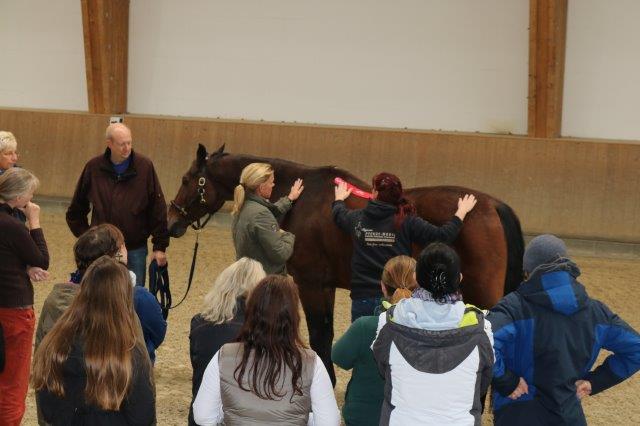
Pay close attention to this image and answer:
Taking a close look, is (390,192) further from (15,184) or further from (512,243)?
(15,184)

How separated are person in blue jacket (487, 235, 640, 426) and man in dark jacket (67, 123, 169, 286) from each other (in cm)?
322

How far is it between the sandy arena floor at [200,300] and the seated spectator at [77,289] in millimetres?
1803

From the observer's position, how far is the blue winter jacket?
3832 millimetres

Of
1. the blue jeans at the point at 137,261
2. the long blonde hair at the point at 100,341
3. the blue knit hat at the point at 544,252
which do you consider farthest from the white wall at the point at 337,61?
the long blonde hair at the point at 100,341

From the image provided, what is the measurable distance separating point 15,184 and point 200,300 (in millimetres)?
3902

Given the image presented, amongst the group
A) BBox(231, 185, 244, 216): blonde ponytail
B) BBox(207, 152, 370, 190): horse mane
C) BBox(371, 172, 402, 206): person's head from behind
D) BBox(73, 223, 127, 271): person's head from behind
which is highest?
BBox(207, 152, 370, 190): horse mane

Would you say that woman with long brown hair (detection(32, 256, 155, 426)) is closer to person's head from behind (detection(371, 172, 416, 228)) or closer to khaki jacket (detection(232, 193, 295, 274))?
khaki jacket (detection(232, 193, 295, 274))

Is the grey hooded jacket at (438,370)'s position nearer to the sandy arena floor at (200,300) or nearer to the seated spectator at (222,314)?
the seated spectator at (222,314)

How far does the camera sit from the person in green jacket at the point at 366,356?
13.0 feet

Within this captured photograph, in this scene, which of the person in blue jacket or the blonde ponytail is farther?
the blonde ponytail

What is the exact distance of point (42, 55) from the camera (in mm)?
14148

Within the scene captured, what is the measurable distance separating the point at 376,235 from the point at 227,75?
809 cm

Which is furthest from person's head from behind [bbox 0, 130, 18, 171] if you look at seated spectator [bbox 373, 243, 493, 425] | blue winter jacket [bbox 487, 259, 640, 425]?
blue winter jacket [bbox 487, 259, 640, 425]

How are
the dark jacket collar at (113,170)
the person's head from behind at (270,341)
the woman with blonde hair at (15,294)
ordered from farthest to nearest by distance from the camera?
the dark jacket collar at (113,170), the woman with blonde hair at (15,294), the person's head from behind at (270,341)
